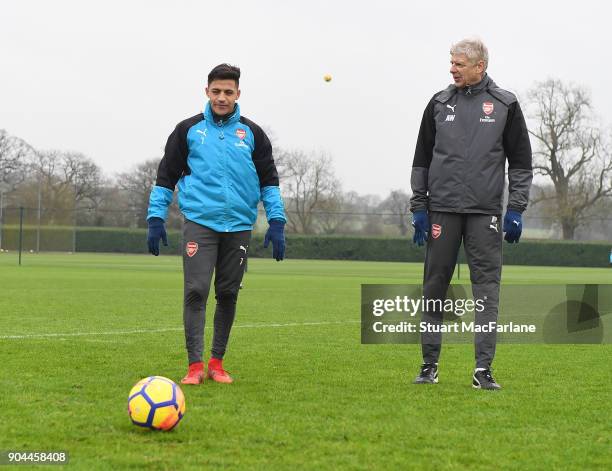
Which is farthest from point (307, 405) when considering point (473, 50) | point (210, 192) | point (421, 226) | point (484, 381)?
point (473, 50)

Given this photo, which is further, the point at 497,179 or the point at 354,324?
the point at 354,324

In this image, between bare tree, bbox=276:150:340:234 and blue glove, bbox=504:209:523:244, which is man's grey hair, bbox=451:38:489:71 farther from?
bare tree, bbox=276:150:340:234

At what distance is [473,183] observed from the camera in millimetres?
6258

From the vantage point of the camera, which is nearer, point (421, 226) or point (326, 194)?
point (421, 226)

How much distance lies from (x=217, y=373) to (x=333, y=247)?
54.3 metres

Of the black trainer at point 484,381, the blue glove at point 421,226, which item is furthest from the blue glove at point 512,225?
the black trainer at point 484,381

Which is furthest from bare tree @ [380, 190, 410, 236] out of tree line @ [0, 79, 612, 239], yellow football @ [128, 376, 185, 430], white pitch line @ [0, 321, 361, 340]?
yellow football @ [128, 376, 185, 430]

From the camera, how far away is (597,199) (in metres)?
66.9

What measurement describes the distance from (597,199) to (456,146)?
63618mm

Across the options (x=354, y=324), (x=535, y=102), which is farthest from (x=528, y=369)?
(x=535, y=102)

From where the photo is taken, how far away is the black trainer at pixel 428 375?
6426 millimetres

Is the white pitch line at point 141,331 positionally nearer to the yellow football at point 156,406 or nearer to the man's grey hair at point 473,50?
the yellow football at point 156,406

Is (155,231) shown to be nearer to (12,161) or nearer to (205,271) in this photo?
(205,271)

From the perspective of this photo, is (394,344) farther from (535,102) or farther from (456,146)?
(535,102)
